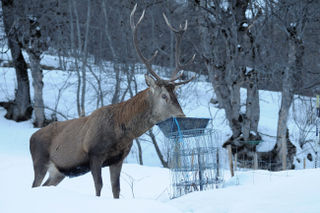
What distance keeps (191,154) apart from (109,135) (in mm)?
1177

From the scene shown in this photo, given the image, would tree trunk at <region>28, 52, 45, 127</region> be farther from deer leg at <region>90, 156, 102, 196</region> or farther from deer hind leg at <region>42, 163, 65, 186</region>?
deer leg at <region>90, 156, 102, 196</region>

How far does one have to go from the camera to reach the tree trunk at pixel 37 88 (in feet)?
48.1

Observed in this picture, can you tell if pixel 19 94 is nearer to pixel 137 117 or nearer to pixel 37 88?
pixel 37 88

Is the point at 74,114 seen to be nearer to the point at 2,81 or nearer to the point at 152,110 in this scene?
the point at 2,81

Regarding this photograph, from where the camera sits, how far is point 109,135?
19.6 ft

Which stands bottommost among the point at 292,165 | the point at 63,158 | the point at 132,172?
the point at 292,165

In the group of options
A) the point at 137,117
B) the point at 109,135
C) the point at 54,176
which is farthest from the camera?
the point at 54,176

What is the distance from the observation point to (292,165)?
13.2m

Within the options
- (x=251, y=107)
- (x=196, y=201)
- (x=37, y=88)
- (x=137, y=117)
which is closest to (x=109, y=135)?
(x=137, y=117)

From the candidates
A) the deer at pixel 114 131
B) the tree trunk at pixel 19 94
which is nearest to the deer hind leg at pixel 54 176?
the deer at pixel 114 131

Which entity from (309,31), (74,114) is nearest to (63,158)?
(74,114)

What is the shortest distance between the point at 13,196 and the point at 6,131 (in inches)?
450

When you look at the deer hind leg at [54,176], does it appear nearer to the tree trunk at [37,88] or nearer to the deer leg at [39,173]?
the deer leg at [39,173]

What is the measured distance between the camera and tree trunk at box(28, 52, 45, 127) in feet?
48.1
